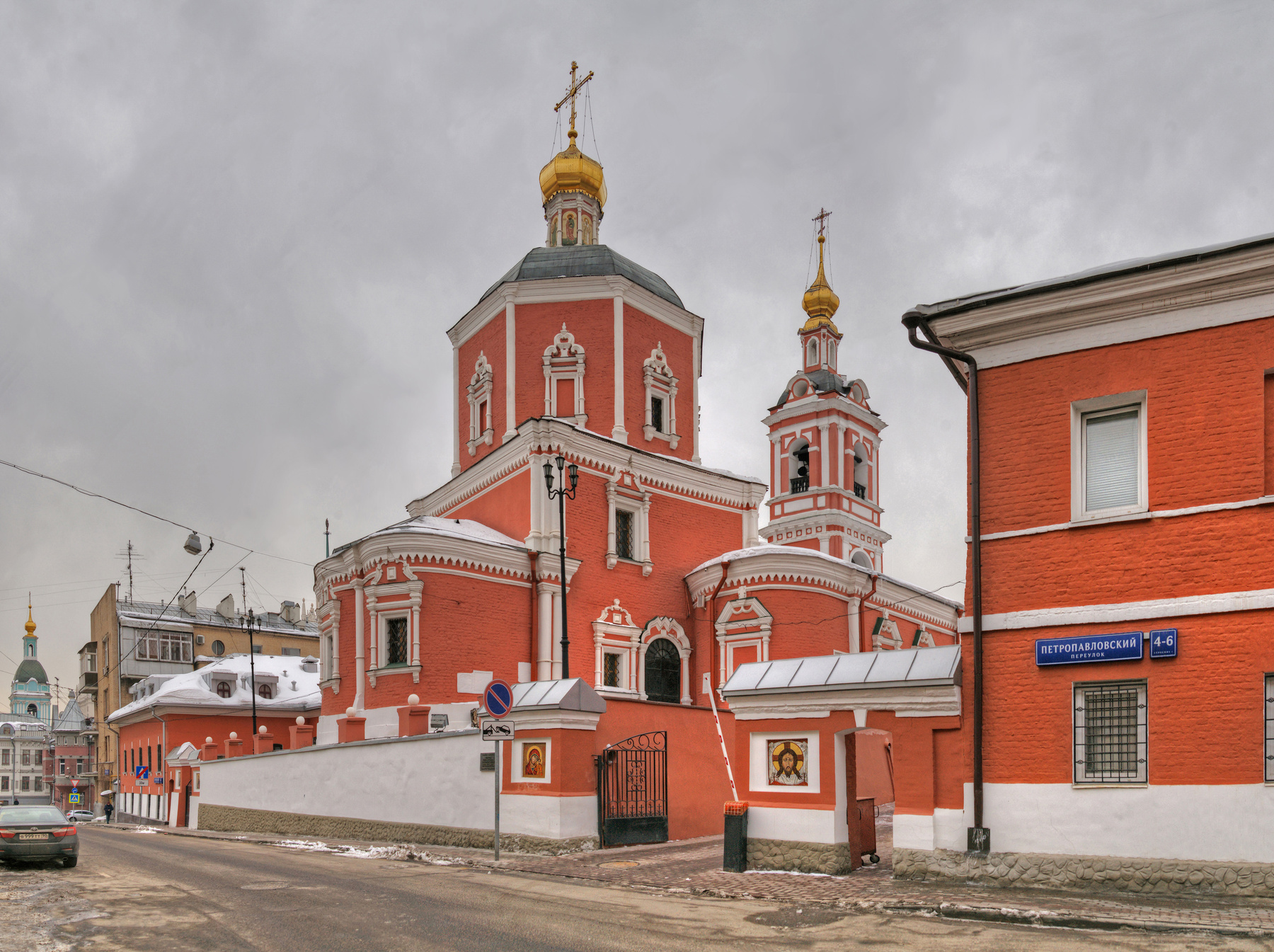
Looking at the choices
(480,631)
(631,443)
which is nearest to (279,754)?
(480,631)

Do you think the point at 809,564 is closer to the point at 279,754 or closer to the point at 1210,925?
the point at 279,754

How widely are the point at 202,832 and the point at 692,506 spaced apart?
47.2 feet

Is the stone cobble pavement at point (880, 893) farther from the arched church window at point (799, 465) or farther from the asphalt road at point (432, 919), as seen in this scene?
the arched church window at point (799, 465)

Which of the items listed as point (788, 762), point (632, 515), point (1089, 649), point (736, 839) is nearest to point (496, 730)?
point (736, 839)

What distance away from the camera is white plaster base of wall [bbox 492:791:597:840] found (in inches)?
568

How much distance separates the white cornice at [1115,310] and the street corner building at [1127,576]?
19mm

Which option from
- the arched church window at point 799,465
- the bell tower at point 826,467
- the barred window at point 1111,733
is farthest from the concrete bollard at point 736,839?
the arched church window at point 799,465

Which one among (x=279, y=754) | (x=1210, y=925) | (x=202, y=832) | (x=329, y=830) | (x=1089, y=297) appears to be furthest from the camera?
(x=202, y=832)

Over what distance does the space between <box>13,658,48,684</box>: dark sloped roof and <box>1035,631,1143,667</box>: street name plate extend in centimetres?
12792

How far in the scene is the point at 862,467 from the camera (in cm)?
4006

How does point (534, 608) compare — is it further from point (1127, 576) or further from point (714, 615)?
point (1127, 576)

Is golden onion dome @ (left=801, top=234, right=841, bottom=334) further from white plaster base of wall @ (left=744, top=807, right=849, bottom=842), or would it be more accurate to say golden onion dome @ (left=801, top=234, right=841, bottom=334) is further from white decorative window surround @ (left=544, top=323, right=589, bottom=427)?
white plaster base of wall @ (left=744, top=807, right=849, bottom=842)

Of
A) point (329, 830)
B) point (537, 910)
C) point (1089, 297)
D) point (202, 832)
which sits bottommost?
point (202, 832)

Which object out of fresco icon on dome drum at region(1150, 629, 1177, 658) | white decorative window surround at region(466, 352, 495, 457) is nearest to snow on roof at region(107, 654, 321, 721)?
white decorative window surround at region(466, 352, 495, 457)
